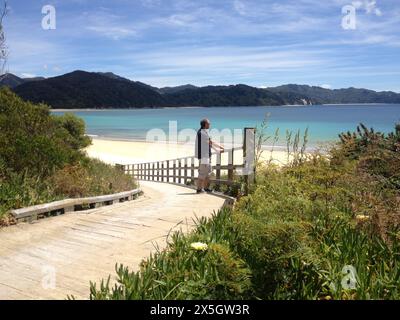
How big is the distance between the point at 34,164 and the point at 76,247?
13.1ft

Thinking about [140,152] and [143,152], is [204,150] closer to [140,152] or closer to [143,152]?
[143,152]

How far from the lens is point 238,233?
16.1 feet

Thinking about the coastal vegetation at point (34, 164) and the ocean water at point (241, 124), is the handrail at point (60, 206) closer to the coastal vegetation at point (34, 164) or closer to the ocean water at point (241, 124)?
the coastal vegetation at point (34, 164)

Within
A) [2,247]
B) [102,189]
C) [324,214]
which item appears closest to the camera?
[324,214]

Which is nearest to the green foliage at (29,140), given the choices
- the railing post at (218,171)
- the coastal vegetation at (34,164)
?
the coastal vegetation at (34,164)

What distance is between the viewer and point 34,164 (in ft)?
30.0

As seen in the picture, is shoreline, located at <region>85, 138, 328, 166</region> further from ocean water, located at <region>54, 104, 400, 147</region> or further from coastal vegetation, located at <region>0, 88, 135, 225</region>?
coastal vegetation, located at <region>0, 88, 135, 225</region>

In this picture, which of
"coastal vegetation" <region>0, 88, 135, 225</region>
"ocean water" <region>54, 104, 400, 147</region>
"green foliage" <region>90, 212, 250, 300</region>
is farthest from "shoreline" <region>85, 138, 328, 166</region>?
"green foliage" <region>90, 212, 250, 300</region>

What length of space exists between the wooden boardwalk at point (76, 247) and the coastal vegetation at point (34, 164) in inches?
33.5
